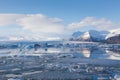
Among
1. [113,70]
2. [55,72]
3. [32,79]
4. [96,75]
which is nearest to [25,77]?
[32,79]

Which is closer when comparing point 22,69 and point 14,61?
point 22,69

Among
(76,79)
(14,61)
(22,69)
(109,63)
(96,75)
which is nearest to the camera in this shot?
(76,79)

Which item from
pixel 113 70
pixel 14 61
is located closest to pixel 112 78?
pixel 113 70

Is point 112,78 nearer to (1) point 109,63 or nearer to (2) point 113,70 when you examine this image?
(2) point 113,70

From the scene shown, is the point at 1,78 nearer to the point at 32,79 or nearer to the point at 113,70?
the point at 32,79

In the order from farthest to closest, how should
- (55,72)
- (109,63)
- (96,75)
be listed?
(109,63) → (55,72) → (96,75)

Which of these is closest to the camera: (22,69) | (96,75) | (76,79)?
(76,79)

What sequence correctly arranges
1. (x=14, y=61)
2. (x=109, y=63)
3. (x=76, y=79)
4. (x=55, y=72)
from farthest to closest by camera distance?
(x=14, y=61) < (x=109, y=63) < (x=55, y=72) < (x=76, y=79)

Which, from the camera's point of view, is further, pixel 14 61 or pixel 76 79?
pixel 14 61
